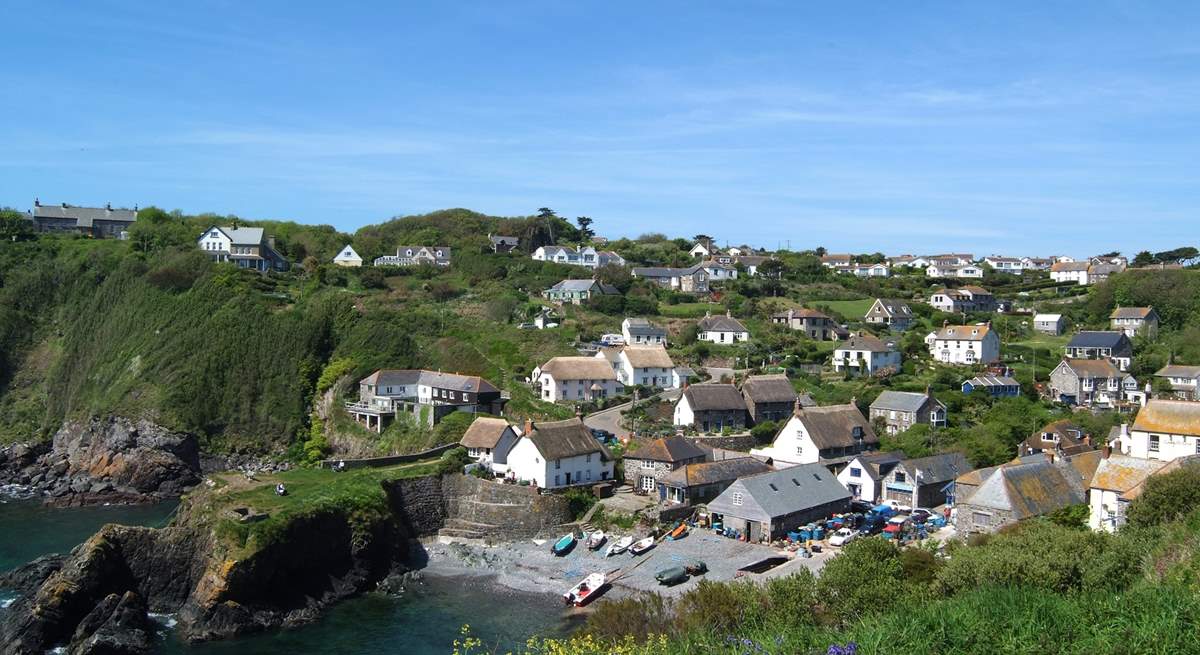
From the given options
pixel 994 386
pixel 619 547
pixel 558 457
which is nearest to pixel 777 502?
pixel 619 547

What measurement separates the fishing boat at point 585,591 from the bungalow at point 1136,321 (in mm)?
55397

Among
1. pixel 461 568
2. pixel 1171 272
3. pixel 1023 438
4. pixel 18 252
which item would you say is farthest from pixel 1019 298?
pixel 18 252

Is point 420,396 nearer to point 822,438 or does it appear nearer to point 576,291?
point 822,438

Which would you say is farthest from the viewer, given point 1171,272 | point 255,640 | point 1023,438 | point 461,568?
point 1171,272

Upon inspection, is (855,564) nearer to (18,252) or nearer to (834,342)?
(834,342)

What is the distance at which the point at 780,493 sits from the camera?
125 feet

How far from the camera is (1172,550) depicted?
19.4 metres

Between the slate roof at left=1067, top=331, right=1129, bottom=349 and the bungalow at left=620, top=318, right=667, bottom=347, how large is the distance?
2906cm

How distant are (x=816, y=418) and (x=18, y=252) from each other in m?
75.1

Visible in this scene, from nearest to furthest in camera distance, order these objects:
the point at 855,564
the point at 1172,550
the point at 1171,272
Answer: the point at 1172,550, the point at 855,564, the point at 1171,272

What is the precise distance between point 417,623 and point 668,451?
15171mm

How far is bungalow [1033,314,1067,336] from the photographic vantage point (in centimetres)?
7400

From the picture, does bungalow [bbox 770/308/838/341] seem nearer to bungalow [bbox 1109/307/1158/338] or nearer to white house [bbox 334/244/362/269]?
bungalow [bbox 1109/307/1158/338]

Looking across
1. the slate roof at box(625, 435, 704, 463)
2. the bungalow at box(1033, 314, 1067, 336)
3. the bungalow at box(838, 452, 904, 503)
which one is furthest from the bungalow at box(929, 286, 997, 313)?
the slate roof at box(625, 435, 704, 463)
